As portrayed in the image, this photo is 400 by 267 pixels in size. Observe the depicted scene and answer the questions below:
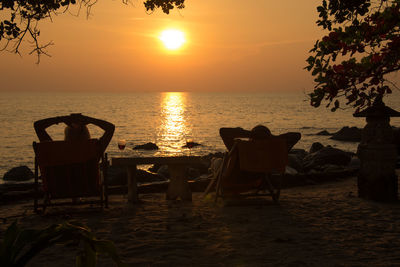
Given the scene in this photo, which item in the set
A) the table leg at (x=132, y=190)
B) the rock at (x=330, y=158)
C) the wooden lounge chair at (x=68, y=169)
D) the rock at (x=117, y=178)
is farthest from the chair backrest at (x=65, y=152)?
the rock at (x=330, y=158)

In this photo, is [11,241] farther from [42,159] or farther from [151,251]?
[42,159]

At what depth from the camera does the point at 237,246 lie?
5094 mm

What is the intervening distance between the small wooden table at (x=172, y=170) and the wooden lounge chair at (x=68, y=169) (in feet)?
2.30

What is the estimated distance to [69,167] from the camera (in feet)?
22.6

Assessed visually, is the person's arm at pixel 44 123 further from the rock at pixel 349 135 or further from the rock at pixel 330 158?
the rock at pixel 349 135

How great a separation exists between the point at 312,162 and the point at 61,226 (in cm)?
1471

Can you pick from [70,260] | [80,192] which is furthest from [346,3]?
[80,192]

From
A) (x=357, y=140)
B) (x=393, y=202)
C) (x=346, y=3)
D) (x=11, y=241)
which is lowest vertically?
(x=357, y=140)

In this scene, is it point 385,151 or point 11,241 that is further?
point 385,151

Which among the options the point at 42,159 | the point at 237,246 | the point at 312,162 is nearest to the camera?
the point at 237,246

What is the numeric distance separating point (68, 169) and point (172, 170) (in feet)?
6.16

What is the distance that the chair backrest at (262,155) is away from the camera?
7371mm

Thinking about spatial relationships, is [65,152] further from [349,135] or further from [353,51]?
[349,135]

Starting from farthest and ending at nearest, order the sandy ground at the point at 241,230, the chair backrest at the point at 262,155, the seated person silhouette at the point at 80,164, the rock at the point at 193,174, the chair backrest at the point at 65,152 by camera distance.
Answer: the rock at the point at 193,174 < the chair backrest at the point at 262,155 < the seated person silhouette at the point at 80,164 < the chair backrest at the point at 65,152 < the sandy ground at the point at 241,230
